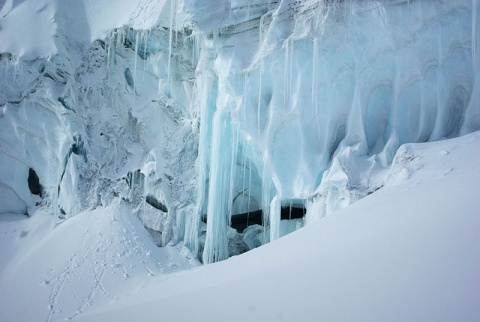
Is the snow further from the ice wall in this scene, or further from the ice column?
the ice wall

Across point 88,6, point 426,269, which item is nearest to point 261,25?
point 88,6

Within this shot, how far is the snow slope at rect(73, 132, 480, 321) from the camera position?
8.34 ft

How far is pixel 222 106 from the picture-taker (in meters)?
9.50

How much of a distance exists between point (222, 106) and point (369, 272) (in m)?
6.88

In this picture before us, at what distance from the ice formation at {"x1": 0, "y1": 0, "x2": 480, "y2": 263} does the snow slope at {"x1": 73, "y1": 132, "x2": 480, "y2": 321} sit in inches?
108

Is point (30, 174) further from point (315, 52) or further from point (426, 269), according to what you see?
point (426, 269)

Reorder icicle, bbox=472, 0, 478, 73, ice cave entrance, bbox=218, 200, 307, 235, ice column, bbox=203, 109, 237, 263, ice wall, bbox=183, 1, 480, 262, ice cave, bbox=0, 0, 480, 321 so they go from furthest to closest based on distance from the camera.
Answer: ice column, bbox=203, 109, 237, 263
ice cave entrance, bbox=218, 200, 307, 235
ice cave, bbox=0, 0, 480, 321
ice wall, bbox=183, 1, 480, 262
icicle, bbox=472, 0, 478, 73

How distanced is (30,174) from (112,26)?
487 cm

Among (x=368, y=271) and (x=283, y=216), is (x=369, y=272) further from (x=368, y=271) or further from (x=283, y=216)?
(x=283, y=216)

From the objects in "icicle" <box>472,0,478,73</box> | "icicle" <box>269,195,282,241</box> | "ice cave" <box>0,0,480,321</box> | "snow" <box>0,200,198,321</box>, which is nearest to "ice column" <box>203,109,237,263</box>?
"ice cave" <box>0,0,480,321</box>

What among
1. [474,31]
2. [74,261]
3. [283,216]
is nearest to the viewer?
[474,31]

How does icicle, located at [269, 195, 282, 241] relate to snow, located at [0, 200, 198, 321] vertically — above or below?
above

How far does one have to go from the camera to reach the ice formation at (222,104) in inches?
308

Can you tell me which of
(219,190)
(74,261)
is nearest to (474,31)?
(219,190)
